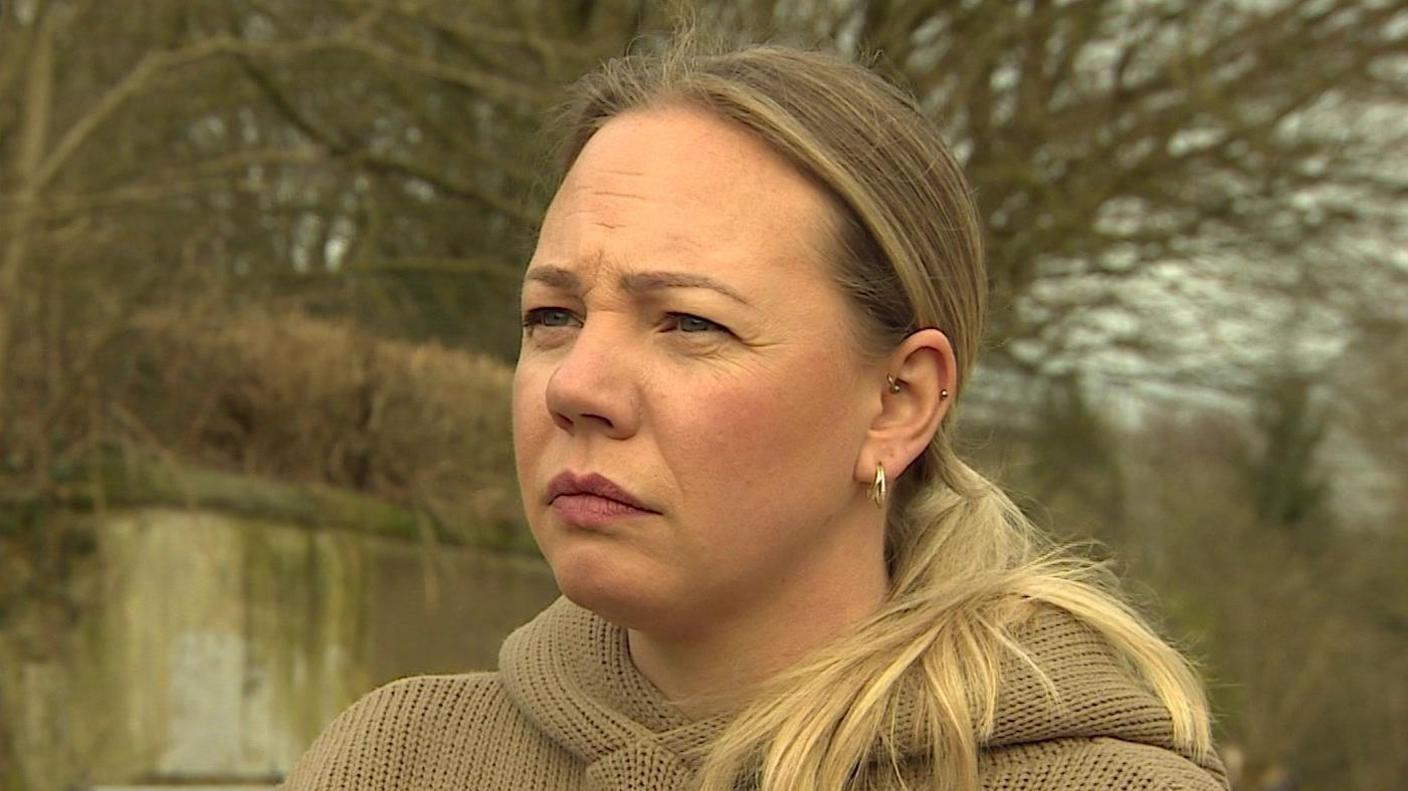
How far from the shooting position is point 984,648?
205 centimetres

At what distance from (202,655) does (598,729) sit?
14.7 feet

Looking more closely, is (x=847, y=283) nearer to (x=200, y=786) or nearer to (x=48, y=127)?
(x=200, y=786)

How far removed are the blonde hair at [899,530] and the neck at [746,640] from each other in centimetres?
5

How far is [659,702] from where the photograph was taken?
2.14m

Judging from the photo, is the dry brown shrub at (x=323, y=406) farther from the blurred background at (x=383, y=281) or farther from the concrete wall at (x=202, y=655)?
the concrete wall at (x=202, y=655)

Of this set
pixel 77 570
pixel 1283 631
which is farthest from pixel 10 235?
pixel 1283 631

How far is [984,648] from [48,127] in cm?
644

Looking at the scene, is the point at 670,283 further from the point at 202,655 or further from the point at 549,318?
the point at 202,655

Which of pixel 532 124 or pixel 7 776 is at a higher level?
pixel 532 124

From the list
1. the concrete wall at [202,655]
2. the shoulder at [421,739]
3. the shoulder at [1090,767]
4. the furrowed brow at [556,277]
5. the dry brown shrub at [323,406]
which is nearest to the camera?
the shoulder at [1090,767]

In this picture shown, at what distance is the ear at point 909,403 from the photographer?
84.8 inches

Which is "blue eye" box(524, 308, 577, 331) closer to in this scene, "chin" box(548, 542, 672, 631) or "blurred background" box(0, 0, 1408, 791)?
"chin" box(548, 542, 672, 631)

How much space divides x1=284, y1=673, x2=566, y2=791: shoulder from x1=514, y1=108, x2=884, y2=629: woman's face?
0.96ft

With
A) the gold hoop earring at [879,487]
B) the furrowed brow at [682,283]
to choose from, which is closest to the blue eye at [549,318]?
the furrowed brow at [682,283]
